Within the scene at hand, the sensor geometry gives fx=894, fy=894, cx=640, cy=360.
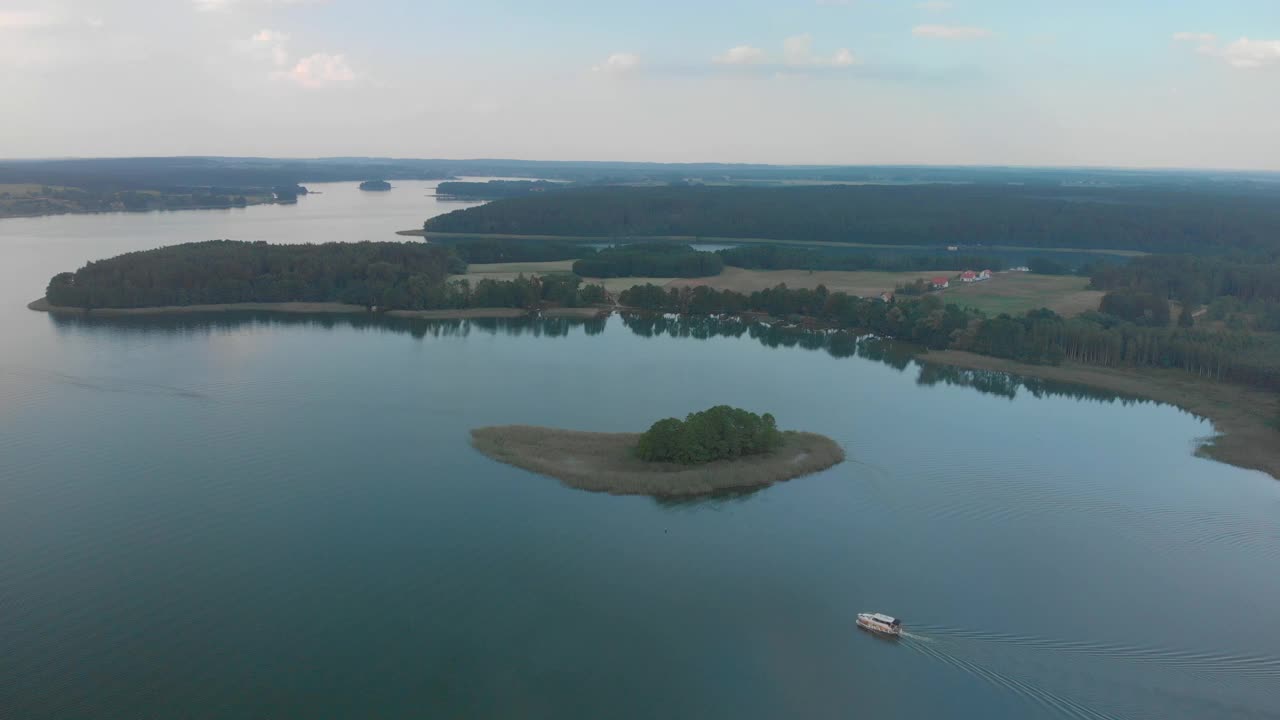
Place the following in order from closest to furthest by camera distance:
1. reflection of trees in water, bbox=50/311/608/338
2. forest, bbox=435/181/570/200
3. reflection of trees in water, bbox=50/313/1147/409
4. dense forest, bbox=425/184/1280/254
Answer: reflection of trees in water, bbox=50/313/1147/409, reflection of trees in water, bbox=50/311/608/338, dense forest, bbox=425/184/1280/254, forest, bbox=435/181/570/200

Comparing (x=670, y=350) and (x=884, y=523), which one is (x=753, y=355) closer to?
(x=670, y=350)

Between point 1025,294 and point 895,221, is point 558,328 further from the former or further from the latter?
point 895,221

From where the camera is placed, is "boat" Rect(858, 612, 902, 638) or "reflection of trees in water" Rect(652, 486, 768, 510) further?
"reflection of trees in water" Rect(652, 486, 768, 510)

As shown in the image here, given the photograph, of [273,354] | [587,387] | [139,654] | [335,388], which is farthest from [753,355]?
[139,654]

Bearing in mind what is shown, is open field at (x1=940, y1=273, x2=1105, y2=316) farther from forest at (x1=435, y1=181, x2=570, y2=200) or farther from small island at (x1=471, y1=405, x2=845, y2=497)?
forest at (x1=435, y1=181, x2=570, y2=200)

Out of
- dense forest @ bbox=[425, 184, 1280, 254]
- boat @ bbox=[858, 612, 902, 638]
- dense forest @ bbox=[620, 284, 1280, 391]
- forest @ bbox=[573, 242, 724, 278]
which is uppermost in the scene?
dense forest @ bbox=[425, 184, 1280, 254]

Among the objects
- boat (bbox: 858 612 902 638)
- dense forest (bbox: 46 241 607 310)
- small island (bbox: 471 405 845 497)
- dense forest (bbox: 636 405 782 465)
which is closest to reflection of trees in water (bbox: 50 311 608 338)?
dense forest (bbox: 46 241 607 310)

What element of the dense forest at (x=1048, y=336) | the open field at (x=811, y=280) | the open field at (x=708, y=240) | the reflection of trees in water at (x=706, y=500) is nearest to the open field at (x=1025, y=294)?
the open field at (x=811, y=280)
